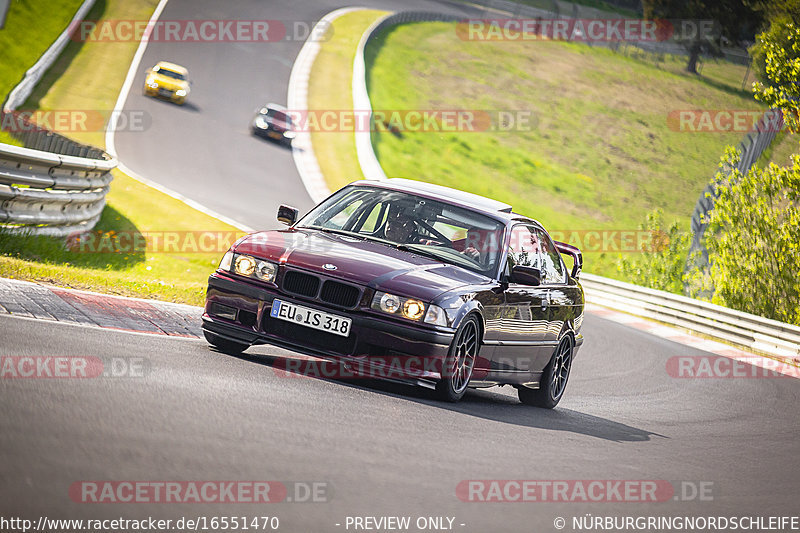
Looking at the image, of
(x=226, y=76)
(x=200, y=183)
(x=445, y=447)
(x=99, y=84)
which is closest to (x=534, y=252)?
Answer: (x=445, y=447)

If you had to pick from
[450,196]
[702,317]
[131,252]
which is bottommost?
[702,317]

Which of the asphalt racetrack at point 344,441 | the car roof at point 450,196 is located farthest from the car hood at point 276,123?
the car roof at point 450,196

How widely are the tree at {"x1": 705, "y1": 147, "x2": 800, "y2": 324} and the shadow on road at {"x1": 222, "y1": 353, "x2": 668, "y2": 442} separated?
1607cm

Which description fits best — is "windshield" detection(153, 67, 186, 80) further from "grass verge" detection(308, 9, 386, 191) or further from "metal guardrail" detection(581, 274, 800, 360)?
"metal guardrail" detection(581, 274, 800, 360)

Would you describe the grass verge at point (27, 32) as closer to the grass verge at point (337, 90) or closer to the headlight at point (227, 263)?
the grass verge at point (337, 90)

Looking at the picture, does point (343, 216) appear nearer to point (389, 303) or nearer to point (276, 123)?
point (389, 303)

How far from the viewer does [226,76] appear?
44250mm

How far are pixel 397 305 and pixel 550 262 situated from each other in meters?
2.78

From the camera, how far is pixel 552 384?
366 inches

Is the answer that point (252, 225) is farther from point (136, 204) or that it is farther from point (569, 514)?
point (569, 514)

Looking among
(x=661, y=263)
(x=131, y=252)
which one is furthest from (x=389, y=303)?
(x=661, y=263)

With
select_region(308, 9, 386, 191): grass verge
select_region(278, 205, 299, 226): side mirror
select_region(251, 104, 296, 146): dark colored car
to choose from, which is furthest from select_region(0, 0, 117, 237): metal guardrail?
select_region(251, 104, 296, 146): dark colored car

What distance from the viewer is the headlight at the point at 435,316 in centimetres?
704

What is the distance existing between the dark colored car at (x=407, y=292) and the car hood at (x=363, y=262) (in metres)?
0.01
